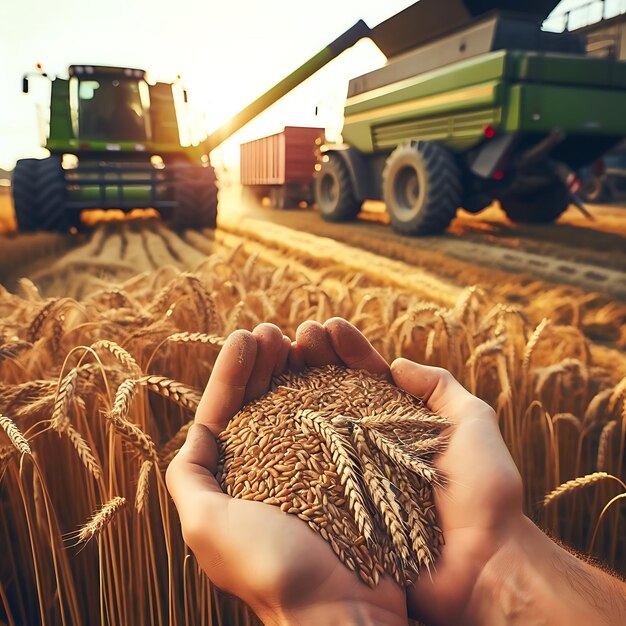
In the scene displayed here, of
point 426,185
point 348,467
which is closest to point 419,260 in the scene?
point 426,185

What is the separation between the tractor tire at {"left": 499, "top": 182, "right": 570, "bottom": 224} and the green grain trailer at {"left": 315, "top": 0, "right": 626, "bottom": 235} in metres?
0.01

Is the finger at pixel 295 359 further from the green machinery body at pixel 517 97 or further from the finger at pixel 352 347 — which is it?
the green machinery body at pixel 517 97

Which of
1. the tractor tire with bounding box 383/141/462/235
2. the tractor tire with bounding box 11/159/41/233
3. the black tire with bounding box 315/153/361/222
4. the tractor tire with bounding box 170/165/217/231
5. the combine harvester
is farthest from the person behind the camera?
the black tire with bounding box 315/153/361/222

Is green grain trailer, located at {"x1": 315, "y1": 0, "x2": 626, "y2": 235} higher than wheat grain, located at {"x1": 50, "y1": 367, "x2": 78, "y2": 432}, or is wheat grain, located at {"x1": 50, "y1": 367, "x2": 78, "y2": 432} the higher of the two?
green grain trailer, located at {"x1": 315, "y1": 0, "x2": 626, "y2": 235}

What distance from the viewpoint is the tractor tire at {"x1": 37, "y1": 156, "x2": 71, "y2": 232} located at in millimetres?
5637

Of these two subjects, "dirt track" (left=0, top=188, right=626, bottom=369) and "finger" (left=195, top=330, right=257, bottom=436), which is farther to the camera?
"dirt track" (left=0, top=188, right=626, bottom=369)

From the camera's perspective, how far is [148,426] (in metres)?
1.51

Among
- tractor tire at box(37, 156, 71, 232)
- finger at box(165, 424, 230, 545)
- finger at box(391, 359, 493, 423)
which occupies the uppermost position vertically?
tractor tire at box(37, 156, 71, 232)

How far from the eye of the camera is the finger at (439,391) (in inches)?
46.3

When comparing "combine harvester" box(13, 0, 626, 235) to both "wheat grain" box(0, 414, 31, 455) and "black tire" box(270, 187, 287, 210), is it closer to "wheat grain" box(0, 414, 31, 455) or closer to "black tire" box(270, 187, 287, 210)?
"black tire" box(270, 187, 287, 210)

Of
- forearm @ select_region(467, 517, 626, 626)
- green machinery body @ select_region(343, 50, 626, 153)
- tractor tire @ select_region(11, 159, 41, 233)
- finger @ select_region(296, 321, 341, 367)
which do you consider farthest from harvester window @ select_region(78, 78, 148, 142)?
forearm @ select_region(467, 517, 626, 626)

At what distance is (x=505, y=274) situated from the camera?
397cm

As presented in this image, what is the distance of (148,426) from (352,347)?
1.89 ft

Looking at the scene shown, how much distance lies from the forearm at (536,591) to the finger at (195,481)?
0.48m
